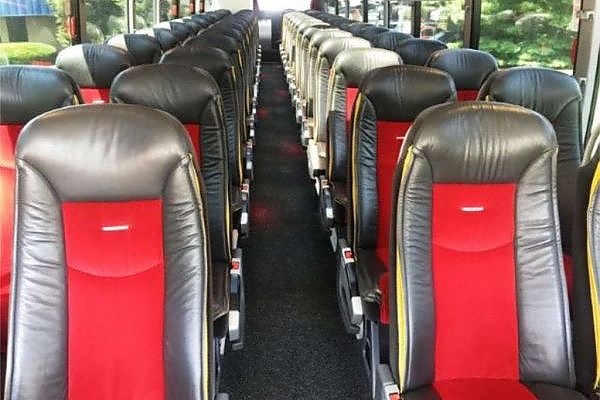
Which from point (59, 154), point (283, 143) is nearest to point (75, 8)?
point (283, 143)

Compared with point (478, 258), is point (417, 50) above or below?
above

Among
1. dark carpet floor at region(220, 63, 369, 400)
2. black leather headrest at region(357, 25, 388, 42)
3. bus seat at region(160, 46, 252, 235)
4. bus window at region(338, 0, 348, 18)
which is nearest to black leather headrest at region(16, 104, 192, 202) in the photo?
dark carpet floor at region(220, 63, 369, 400)

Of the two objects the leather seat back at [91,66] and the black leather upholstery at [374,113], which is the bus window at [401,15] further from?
the black leather upholstery at [374,113]

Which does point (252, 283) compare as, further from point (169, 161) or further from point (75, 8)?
point (75, 8)

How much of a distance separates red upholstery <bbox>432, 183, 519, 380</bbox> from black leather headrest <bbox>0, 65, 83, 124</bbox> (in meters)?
1.50

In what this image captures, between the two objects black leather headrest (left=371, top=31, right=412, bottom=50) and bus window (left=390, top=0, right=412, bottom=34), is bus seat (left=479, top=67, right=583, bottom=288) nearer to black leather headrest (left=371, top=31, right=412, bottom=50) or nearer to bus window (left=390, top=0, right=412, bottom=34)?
black leather headrest (left=371, top=31, right=412, bottom=50)

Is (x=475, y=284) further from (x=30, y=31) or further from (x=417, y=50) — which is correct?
(x=30, y=31)

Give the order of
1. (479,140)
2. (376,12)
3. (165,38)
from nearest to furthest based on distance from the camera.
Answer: (479,140), (165,38), (376,12)

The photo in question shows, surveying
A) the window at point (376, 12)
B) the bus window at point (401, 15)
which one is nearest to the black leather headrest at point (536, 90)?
the bus window at point (401, 15)

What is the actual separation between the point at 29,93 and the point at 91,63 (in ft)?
4.48

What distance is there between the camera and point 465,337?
193cm

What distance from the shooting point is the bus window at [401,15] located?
8.34 m

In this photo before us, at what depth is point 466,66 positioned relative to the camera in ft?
12.2

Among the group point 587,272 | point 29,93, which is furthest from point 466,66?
point 29,93
